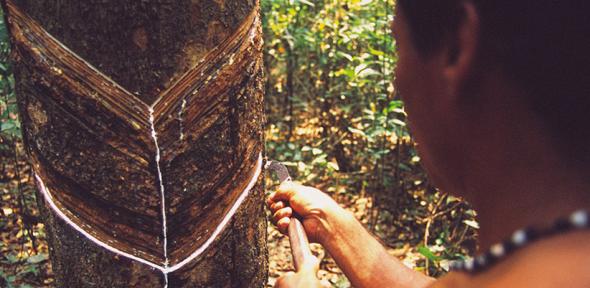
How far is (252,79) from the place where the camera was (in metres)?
1.16

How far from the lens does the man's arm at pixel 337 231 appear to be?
1456 mm

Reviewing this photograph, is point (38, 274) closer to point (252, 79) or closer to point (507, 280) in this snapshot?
point (252, 79)

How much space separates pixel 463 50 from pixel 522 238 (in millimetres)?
242

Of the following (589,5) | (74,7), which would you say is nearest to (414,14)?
(589,5)

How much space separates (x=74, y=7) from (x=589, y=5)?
0.80 meters

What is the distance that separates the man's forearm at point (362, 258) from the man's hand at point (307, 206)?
0.6 inches

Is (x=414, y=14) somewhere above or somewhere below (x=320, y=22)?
above

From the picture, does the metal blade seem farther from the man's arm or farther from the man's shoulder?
the man's shoulder

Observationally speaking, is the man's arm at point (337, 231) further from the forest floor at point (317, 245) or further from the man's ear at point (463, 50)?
the forest floor at point (317, 245)

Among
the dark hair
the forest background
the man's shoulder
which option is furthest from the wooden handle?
the forest background

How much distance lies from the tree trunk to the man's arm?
32cm

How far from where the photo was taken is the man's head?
0.61m

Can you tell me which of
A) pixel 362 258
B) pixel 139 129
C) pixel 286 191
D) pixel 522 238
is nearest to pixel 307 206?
pixel 286 191

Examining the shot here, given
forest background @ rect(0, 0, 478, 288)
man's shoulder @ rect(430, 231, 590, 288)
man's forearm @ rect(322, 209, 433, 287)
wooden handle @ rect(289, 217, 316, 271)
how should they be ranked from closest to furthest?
man's shoulder @ rect(430, 231, 590, 288) < wooden handle @ rect(289, 217, 316, 271) < man's forearm @ rect(322, 209, 433, 287) < forest background @ rect(0, 0, 478, 288)
